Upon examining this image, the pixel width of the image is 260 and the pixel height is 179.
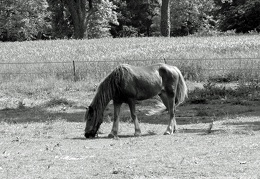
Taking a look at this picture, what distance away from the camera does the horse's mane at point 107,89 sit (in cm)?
1303

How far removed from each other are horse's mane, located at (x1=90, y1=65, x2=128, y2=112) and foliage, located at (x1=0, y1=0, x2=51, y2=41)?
5819cm

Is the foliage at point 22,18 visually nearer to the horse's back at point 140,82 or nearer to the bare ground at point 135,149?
the bare ground at point 135,149

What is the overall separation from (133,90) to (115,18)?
5279 cm

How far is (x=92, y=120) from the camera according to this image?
12984 millimetres

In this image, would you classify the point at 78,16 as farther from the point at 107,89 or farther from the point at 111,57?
the point at 107,89

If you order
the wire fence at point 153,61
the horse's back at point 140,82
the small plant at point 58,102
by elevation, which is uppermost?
the horse's back at point 140,82

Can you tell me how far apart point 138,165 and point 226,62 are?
17448mm

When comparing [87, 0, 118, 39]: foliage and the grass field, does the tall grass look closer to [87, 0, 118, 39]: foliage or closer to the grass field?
the grass field

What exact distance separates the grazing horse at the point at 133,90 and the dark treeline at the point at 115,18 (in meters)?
36.6

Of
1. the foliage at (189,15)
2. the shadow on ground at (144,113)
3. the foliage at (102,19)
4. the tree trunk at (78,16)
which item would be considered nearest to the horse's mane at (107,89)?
the shadow on ground at (144,113)

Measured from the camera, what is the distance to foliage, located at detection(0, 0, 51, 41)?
232 ft

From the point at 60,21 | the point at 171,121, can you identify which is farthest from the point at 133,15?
the point at 171,121

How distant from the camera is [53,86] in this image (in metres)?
24.6

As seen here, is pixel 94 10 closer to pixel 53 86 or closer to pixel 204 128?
pixel 53 86
